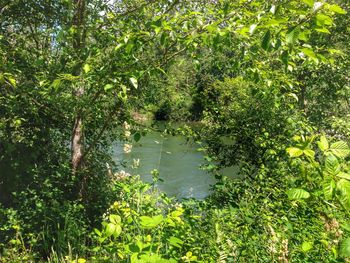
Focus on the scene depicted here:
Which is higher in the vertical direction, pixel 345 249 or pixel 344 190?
pixel 344 190

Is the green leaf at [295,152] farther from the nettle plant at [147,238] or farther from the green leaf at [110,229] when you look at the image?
the green leaf at [110,229]

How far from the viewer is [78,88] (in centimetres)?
371

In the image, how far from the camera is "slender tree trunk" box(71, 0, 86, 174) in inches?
154

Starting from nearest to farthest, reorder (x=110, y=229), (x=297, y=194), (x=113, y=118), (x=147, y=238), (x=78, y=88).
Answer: (x=297, y=194) < (x=110, y=229) < (x=147, y=238) < (x=78, y=88) < (x=113, y=118)

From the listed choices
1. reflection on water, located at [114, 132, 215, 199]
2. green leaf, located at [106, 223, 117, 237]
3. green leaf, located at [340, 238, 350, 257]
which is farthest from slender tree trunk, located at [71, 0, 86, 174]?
reflection on water, located at [114, 132, 215, 199]

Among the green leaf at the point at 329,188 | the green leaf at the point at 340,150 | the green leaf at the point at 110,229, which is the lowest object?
the green leaf at the point at 110,229

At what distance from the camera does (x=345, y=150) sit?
5.23 ft

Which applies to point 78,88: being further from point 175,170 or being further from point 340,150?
point 175,170

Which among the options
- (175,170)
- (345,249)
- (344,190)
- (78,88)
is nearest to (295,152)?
(344,190)

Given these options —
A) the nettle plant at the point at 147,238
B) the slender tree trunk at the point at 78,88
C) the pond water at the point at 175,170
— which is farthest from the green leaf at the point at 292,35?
the pond water at the point at 175,170

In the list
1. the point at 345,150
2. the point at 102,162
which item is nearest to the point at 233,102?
the point at 102,162

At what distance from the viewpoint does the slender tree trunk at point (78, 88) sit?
3.91 metres

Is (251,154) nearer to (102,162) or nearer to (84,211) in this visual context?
(102,162)

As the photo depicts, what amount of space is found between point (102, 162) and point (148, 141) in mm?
16292
